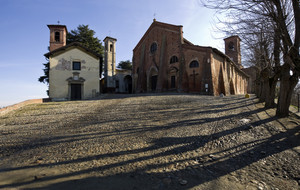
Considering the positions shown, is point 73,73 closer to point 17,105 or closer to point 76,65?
point 76,65

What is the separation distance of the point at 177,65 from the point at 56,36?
17606mm

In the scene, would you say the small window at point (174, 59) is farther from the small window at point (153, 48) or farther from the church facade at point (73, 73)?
the church facade at point (73, 73)

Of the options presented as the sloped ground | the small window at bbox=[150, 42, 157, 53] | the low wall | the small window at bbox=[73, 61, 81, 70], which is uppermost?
the small window at bbox=[150, 42, 157, 53]

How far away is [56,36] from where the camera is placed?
2094 cm

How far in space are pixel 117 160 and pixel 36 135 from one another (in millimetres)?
3642

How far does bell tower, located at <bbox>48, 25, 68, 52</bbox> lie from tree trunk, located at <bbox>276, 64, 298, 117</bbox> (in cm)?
2388

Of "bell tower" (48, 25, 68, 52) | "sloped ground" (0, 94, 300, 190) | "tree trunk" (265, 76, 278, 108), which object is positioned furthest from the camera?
"bell tower" (48, 25, 68, 52)

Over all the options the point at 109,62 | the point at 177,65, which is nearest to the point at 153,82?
the point at 177,65

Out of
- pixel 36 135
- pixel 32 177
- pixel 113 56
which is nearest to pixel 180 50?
pixel 113 56

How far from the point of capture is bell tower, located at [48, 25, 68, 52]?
67.6ft

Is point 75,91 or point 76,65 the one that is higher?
point 76,65

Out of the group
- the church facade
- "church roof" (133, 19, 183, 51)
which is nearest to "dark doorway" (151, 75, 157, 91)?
"church roof" (133, 19, 183, 51)

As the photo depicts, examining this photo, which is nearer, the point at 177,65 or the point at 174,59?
the point at 177,65

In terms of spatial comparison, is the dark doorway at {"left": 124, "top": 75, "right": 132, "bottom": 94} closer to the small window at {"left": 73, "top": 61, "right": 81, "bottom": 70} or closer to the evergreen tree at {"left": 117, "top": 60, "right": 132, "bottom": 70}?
the evergreen tree at {"left": 117, "top": 60, "right": 132, "bottom": 70}
